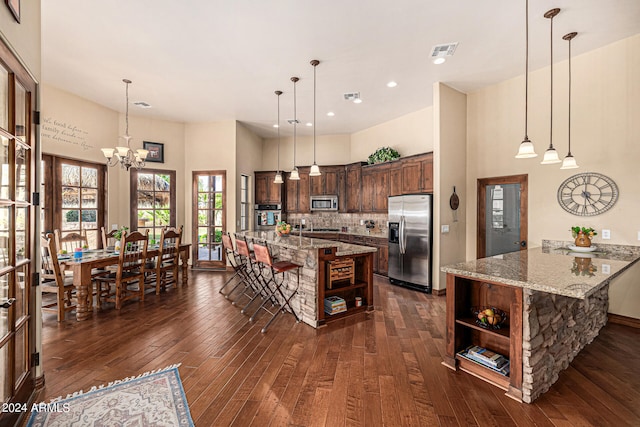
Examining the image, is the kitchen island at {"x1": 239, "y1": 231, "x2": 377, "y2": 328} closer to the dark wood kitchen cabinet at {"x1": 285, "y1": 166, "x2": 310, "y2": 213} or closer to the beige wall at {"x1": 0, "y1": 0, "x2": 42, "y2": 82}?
the beige wall at {"x1": 0, "y1": 0, "x2": 42, "y2": 82}

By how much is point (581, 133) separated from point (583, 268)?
244 centimetres

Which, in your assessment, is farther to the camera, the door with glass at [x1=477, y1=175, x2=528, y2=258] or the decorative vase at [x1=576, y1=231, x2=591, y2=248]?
the door with glass at [x1=477, y1=175, x2=528, y2=258]

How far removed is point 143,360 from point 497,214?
5209 millimetres

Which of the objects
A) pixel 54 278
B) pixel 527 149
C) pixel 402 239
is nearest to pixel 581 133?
pixel 527 149

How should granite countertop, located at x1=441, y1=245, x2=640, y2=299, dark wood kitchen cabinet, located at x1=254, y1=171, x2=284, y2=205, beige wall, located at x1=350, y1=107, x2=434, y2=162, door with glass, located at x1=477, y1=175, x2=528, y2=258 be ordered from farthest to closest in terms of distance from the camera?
dark wood kitchen cabinet, located at x1=254, y1=171, x2=284, y2=205 → beige wall, located at x1=350, y1=107, x2=434, y2=162 → door with glass, located at x1=477, y1=175, x2=528, y2=258 → granite countertop, located at x1=441, y1=245, x2=640, y2=299

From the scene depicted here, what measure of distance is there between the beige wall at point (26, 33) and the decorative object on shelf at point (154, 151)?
4.48 metres

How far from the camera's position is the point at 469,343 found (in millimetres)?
2637

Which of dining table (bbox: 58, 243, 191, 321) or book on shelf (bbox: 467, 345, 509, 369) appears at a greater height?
dining table (bbox: 58, 243, 191, 321)

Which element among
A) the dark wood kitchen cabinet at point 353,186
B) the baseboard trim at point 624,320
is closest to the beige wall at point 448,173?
the baseboard trim at point 624,320

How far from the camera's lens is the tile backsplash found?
6.66 meters

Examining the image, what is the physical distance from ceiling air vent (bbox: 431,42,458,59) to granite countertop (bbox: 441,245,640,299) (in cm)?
260

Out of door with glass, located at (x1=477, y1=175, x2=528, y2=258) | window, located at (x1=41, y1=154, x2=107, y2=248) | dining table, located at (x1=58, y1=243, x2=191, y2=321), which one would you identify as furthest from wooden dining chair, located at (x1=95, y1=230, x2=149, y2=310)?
door with glass, located at (x1=477, y1=175, x2=528, y2=258)

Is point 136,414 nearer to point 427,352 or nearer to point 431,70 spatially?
point 427,352

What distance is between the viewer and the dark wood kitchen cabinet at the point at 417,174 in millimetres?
5119
